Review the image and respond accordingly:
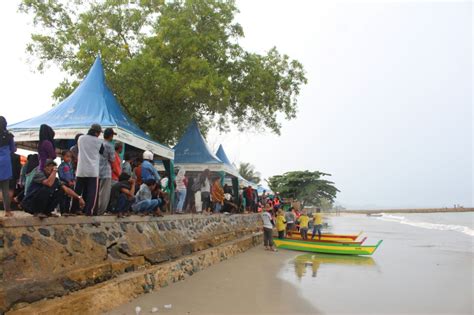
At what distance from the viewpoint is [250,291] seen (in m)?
7.36

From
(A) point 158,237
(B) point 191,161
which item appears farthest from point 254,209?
(A) point 158,237

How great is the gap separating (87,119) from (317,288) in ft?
22.7

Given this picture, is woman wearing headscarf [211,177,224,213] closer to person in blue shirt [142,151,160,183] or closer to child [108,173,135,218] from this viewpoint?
person in blue shirt [142,151,160,183]

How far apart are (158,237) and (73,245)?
2.58 metres

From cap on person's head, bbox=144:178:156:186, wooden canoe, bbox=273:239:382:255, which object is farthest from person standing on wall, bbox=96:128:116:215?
wooden canoe, bbox=273:239:382:255

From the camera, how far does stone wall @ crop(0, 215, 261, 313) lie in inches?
171

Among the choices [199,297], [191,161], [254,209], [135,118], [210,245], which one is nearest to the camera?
[199,297]

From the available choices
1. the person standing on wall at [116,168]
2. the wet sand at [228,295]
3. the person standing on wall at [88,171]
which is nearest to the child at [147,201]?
the person standing on wall at [116,168]

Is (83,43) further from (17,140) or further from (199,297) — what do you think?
(199,297)

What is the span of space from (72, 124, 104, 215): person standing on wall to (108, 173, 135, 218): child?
0.66 meters

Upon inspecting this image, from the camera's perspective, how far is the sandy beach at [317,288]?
6.28 metres

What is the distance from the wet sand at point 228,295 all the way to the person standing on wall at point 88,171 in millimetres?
1792

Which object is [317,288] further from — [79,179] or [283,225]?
[283,225]

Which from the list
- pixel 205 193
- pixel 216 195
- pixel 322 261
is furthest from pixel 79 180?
pixel 322 261
